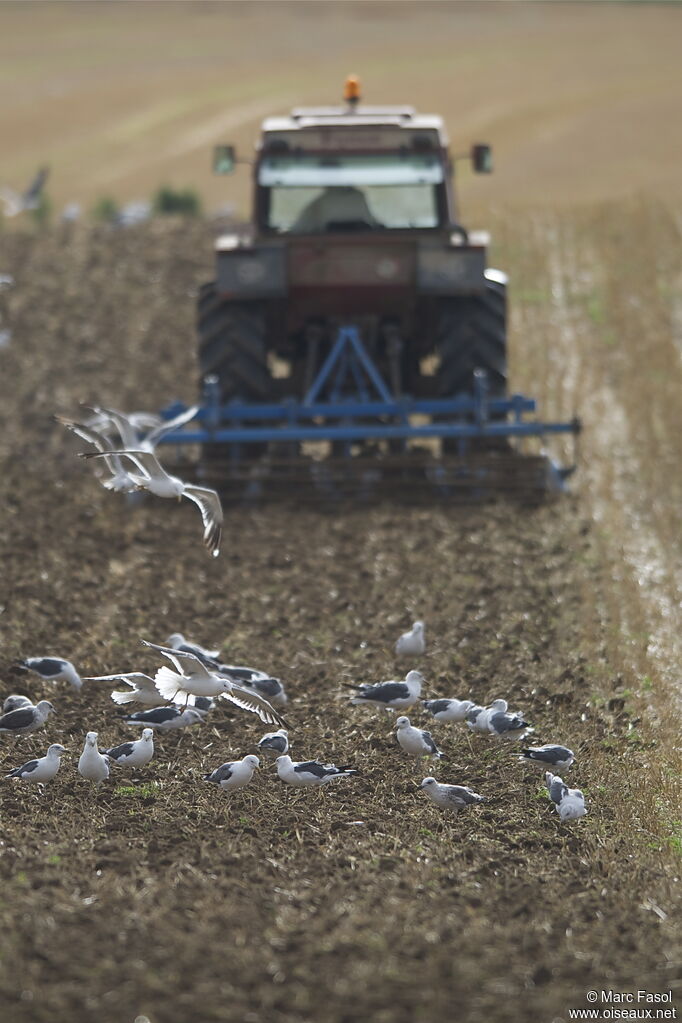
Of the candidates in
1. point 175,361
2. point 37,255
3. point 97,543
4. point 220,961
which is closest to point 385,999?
point 220,961

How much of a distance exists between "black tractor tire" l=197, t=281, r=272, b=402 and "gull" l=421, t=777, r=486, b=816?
7.02 metres

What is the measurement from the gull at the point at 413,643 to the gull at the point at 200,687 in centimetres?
168

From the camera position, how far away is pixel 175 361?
19.2 m

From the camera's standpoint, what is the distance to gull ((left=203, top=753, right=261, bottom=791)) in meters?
7.68

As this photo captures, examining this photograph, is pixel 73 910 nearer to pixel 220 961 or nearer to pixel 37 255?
pixel 220 961

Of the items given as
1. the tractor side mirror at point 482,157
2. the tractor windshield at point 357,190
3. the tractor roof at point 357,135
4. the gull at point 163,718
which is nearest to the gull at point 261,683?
the gull at point 163,718

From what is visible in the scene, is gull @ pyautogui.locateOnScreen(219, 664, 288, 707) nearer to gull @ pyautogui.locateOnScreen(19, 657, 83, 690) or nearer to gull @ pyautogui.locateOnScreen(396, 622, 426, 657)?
gull @ pyautogui.locateOnScreen(19, 657, 83, 690)

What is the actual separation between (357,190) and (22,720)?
22.8 ft

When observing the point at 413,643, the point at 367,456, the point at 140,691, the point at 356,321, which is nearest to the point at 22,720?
the point at 140,691

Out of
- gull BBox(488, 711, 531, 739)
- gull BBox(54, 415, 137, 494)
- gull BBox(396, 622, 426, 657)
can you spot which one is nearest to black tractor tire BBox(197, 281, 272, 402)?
gull BBox(54, 415, 137, 494)

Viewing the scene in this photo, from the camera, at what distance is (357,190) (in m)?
14.0

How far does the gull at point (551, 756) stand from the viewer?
7859 mm

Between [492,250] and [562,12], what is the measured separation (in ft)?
113

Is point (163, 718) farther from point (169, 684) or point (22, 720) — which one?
point (22, 720)
